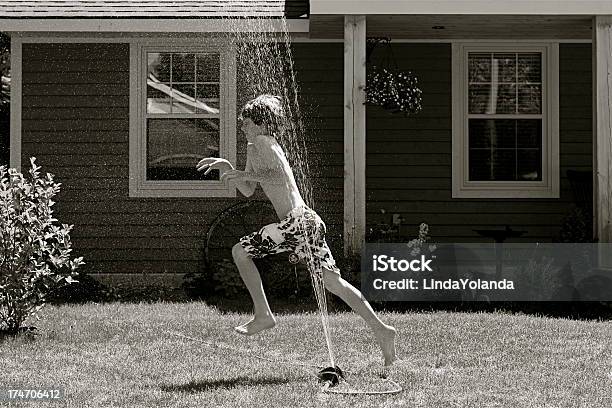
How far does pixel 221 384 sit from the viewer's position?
578 centimetres

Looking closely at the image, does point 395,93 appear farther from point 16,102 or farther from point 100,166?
point 16,102

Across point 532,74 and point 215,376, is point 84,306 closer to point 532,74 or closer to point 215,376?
point 215,376

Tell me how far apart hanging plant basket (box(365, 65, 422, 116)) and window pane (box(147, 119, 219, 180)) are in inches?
77.5

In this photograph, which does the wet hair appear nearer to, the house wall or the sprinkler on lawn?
the sprinkler on lawn

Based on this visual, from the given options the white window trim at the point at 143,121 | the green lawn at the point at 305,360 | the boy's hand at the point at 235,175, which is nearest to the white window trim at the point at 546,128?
the white window trim at the point at 143,121

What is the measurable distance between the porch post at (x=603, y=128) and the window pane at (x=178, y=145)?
4203mm

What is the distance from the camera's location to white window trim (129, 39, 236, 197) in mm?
11180

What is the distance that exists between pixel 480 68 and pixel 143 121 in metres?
3.95

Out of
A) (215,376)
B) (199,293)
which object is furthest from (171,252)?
(215,376)

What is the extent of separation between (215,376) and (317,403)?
3.16ft

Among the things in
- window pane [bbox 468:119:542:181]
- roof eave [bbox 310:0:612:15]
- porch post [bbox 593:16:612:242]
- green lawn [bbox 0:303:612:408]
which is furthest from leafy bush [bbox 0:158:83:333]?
window pane [bbox 468:119:542:181]

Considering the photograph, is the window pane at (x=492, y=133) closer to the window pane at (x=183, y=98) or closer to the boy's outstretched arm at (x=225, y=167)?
the window pane at (x=183, y=98)

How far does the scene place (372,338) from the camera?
7.38 metres

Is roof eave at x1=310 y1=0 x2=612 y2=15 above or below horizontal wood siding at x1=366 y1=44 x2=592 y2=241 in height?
above
